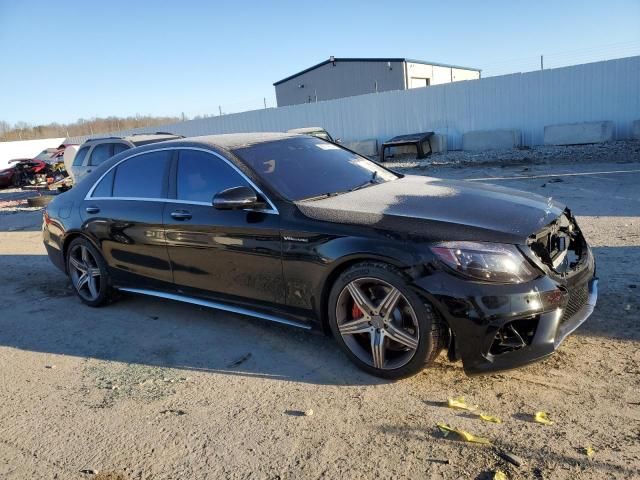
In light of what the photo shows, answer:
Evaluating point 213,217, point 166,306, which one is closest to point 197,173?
point 213,217

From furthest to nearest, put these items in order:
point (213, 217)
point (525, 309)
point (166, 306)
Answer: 1. point (166, 306)
2. point (213, 217)
3. point (525, 309)

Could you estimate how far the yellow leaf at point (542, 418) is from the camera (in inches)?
118

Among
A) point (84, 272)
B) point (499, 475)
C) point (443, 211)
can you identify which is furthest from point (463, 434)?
point (84, 272)

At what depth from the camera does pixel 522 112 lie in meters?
20.2

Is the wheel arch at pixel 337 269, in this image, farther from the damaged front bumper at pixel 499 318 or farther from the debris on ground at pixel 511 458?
the debris on ground at pixel 511 458

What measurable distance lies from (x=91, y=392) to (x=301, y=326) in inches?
60.6

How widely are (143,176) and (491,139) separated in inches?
679

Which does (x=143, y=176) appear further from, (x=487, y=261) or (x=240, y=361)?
(x=487, y=261)

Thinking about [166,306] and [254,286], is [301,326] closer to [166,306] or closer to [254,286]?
[254,286]

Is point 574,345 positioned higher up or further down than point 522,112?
further down

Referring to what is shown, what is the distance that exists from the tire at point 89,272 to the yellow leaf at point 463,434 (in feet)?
12.5

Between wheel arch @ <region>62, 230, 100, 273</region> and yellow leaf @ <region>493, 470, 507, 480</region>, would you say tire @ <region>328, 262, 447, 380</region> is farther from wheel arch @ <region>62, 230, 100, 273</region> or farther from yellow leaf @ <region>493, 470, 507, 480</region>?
wheel arch @ <region>62, 230, 100, 273</region>

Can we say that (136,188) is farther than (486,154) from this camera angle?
No

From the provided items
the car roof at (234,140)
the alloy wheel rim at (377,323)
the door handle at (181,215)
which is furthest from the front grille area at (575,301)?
the door handle at (181,215)
